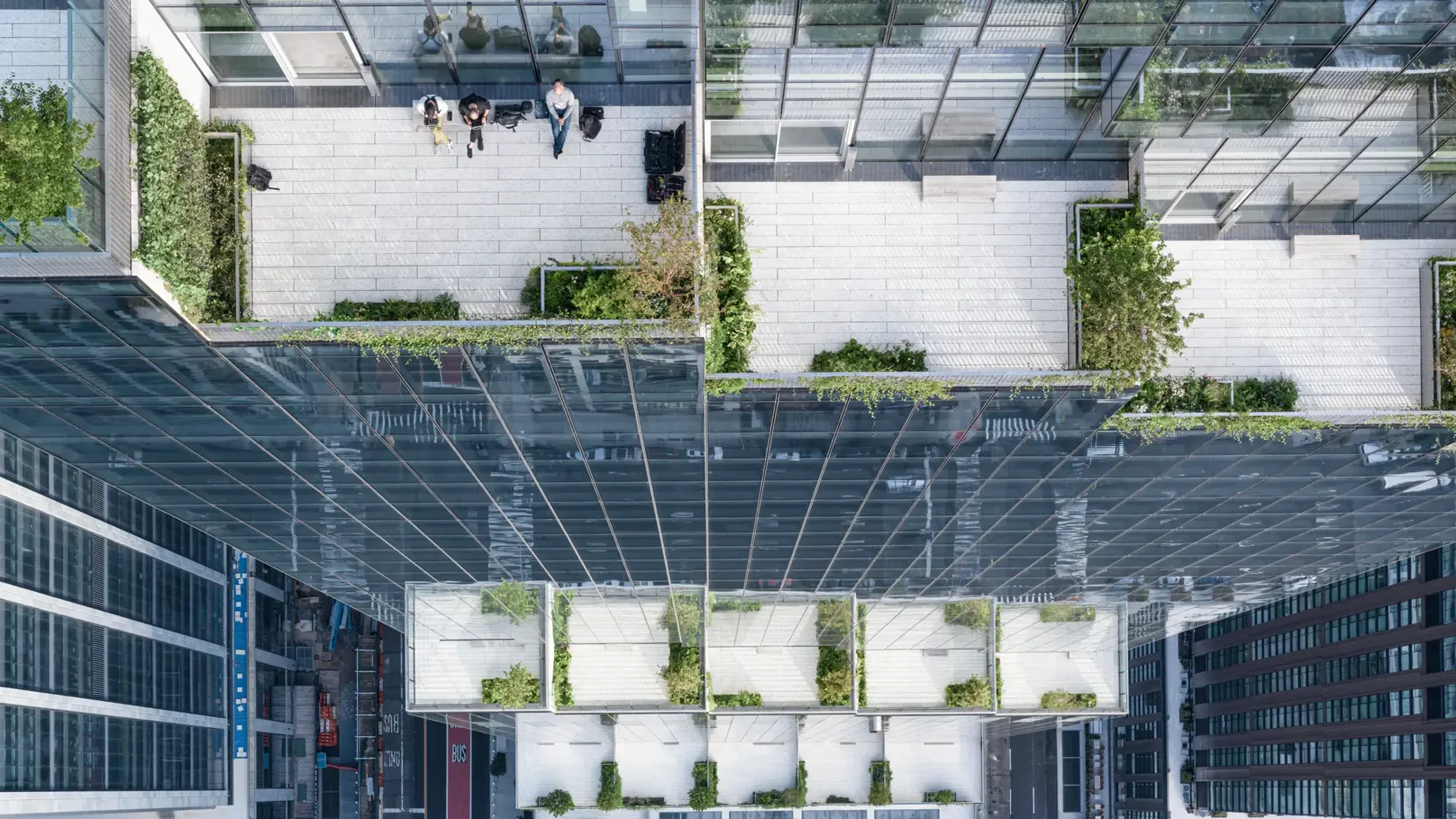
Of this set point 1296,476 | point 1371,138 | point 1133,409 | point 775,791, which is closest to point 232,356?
point 1133,409

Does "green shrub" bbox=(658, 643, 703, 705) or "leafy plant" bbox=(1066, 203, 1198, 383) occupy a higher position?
"leafy plant" bbox=(1066, 203, 1198, 383)

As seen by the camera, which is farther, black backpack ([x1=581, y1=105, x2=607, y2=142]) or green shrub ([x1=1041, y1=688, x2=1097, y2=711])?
green shrub ([x1=1041, y1=688, x2=1097, y2=711])

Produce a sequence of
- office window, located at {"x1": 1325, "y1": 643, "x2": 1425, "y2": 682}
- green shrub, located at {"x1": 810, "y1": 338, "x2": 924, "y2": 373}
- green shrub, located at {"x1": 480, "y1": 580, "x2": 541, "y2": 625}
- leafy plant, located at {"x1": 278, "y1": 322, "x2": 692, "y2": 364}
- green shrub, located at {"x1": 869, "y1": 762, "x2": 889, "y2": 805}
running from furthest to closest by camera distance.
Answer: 1. office window, located at {"x1": 1325, "y1": 643, "x2": 1425, "y2": 682}
2. green shrub, located at {"x1": 869, "y1": 762, "x2": 889, "y2": 805}
3. green shrub, located at {"x1": 480, "y1": 580, "x2": 541, "y2": 625}
4. green shrub, located at {"x1": 810, "y1": 338, "x2": 924, "y2": 373}
5. leafy plant, located at {"x1": 278, "y1": 322, "x2": 692, "y2": 364}

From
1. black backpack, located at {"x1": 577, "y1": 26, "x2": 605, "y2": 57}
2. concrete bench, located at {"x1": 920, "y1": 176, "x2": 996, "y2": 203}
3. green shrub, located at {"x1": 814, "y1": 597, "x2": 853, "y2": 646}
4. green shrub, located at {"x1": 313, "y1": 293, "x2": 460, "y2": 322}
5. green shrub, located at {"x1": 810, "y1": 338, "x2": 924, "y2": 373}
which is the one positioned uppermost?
black backpack, located at {"x1": 577, "y1": 26, "x2": 605, "y2": 57}

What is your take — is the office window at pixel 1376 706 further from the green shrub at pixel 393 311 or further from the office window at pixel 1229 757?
the green shrub at pixel 393 311

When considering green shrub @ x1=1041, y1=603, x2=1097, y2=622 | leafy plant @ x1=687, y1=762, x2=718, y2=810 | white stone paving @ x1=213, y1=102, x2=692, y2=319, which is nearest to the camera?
white stone paving @ x1=213, y1=102, x2=692, y2=319

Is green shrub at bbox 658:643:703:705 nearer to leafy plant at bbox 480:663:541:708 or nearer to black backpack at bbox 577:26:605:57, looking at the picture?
leafy plant at bbox 480:663:541:708

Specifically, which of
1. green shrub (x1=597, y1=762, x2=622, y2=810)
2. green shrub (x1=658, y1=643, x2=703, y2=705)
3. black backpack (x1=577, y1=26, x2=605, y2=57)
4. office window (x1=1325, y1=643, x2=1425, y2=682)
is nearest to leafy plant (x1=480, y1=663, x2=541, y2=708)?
green shrub (x1=658, y1=643, x2=703, y2=705)
